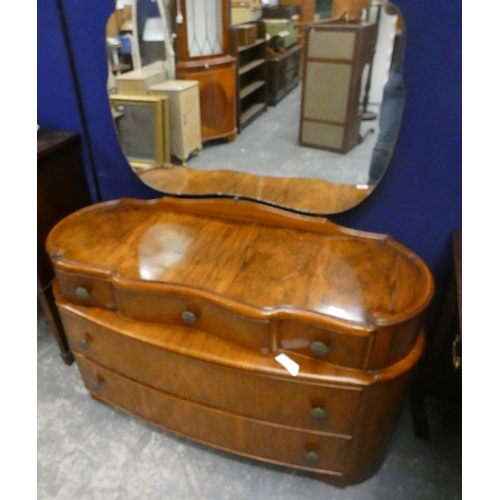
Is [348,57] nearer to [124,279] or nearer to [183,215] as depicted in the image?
[183,215]

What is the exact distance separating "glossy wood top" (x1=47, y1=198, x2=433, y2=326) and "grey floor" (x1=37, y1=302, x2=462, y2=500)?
74 centimetres

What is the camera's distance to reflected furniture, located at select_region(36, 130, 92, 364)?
5.13 ft

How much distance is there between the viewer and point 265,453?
135cm

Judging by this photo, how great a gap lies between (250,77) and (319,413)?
1.05 metres

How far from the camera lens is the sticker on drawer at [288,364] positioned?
1107 mm

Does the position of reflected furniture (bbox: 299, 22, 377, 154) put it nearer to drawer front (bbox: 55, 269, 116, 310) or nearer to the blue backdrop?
the blue backdrop

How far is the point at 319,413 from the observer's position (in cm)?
116

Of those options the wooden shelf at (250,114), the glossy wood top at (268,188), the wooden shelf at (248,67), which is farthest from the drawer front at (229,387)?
the wooden shelf at (248,67)

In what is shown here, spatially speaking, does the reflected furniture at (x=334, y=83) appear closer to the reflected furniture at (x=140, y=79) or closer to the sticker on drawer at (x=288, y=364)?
the reflected furniture at (x=140, y=79)

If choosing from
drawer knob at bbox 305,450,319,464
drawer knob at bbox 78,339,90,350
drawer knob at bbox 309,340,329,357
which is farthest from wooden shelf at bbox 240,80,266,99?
drawer knob at bbox 305,450,319,464

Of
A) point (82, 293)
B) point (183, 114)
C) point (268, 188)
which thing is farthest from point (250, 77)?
point (82, 293)

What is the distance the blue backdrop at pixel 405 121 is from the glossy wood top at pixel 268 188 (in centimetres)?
8

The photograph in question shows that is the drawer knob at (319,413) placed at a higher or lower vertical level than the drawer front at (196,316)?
lower
